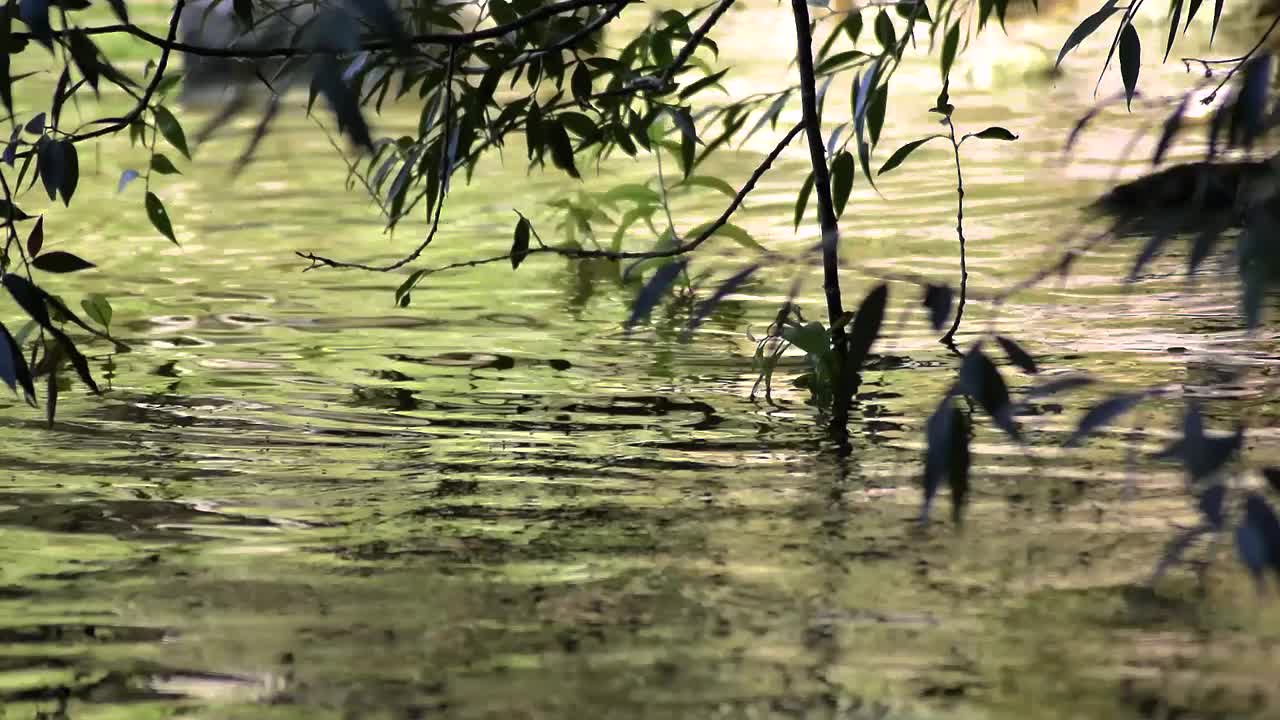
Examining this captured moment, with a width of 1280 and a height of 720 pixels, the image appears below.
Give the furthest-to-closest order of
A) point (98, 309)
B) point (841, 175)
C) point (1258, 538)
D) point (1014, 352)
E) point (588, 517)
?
point (98, 309) → point (841, 175) → point (588, 517) → point (1014, 352) → point (1258, 538)

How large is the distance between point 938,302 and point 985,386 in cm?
7

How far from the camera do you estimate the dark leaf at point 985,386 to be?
134 centimetres

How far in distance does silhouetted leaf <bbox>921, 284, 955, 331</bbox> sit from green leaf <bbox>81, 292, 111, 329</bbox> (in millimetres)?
1910

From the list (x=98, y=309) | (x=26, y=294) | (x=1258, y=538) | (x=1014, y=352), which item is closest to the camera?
(x=1258, y=538)

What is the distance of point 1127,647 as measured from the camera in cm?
159

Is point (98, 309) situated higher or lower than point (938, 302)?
lower

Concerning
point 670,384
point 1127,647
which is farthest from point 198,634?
point 670,384

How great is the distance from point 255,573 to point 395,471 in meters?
0.43

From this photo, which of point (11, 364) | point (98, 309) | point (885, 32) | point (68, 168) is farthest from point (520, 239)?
point (11, 364)

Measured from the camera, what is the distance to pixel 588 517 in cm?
206

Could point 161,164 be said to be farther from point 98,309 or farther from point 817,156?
point 817,156

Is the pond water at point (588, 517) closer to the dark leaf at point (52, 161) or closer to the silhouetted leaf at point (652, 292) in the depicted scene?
the silhouetted leaf at point (652, 292)

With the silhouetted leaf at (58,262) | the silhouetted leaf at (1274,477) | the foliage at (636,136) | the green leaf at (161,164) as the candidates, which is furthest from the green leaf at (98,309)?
the silhouetted leaf at (1274,477)

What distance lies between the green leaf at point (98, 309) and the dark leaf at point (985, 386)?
6.39ft
